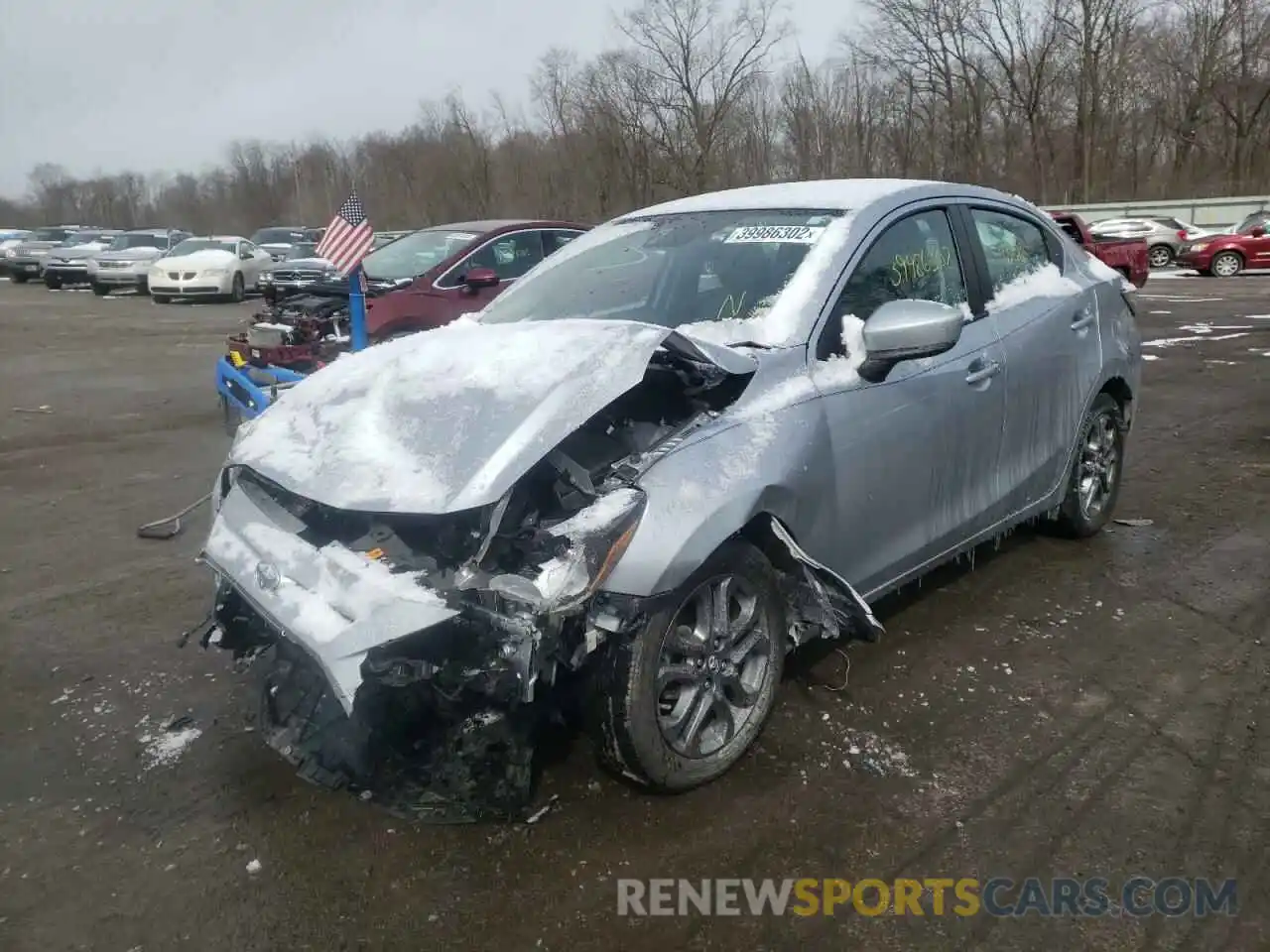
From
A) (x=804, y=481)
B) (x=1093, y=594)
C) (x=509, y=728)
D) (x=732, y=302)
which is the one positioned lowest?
(x=1093, y=594)

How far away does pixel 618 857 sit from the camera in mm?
2705

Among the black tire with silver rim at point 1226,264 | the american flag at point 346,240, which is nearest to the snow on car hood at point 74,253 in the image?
the american flag at point 346,240

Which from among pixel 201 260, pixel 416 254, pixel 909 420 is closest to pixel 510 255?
pixel 416 254

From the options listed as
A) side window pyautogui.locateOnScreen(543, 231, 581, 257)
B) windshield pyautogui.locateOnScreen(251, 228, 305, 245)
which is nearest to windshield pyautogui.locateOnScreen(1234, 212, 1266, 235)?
side window pyautogui.locateOnScreen(543, 231, 581, 257)

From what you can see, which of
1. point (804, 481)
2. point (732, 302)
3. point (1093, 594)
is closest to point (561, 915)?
point (804, 481)

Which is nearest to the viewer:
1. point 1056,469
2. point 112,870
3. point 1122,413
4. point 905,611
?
point 112,870

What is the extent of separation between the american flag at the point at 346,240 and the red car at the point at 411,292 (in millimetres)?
861

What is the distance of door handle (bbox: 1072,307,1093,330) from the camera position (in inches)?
184

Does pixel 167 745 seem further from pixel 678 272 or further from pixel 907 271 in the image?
pixel 907 271

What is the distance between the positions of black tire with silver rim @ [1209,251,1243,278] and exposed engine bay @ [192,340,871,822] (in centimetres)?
2644

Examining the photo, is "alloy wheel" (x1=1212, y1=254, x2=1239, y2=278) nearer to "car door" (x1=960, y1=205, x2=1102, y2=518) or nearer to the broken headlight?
"car door" (x1=960, y1=205, x2=1102, y2=518)

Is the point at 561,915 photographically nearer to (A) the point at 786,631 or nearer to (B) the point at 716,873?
(B) the point at 716,873

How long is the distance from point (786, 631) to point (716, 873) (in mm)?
874

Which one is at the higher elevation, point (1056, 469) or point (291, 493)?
point (291, 493)
